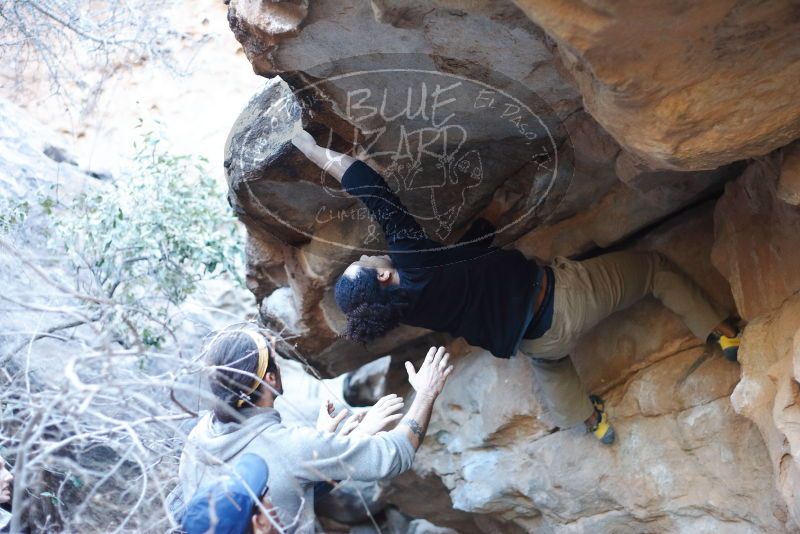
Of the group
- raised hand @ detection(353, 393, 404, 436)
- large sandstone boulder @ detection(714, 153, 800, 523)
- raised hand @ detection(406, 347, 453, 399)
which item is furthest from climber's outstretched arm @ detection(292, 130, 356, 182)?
large sandstone boulder @ detection(714, 153, 800, 523)

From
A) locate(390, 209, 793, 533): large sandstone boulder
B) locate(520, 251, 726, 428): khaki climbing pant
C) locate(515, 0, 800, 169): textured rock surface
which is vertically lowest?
locate(390, 209, 793, 533): large sandstone boulder

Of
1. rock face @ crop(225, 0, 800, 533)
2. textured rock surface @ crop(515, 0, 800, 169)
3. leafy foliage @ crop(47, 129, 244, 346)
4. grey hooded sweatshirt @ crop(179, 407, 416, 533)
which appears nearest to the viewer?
textured rock surface @ crop(515, 0, 800, 169)

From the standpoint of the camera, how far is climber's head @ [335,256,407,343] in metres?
3.19

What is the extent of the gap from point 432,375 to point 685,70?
1.51 m

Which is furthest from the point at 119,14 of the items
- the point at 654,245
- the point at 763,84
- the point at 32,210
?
the point at 763,84

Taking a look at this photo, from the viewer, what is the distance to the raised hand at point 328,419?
2913 millimetres

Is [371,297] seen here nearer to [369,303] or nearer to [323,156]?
[369,303]

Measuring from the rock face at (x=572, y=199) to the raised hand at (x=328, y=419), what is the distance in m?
0.91

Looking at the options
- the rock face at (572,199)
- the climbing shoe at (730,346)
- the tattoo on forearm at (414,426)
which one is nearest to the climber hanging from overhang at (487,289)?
the climbing shoe at (730,346)

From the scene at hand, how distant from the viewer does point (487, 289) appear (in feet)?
10.9

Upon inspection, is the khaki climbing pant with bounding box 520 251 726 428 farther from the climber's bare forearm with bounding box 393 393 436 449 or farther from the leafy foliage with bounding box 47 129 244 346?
the leafy foliage with bounding box 47 129 244 346

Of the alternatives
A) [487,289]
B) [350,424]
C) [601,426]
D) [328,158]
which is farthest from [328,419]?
[601,426]

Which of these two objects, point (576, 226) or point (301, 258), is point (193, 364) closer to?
point (301, 258)

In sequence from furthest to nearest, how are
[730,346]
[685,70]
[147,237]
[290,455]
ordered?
[147,237], [730,346], [290,455], [685,70]
